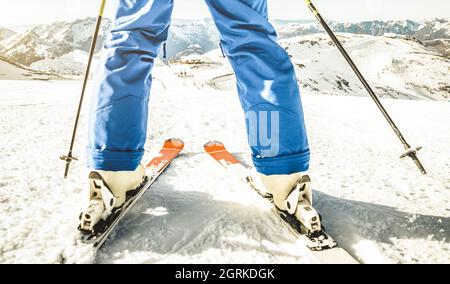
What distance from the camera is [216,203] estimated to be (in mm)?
1855

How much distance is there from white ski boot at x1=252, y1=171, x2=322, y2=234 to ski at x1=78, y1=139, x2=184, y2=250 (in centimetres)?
74

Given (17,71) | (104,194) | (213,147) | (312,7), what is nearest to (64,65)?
(17,71)

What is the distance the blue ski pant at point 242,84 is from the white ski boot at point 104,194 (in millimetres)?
63

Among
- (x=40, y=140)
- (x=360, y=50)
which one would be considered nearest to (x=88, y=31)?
(x=360, y=50)

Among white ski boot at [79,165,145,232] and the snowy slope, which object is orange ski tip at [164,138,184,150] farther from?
the snowy slope

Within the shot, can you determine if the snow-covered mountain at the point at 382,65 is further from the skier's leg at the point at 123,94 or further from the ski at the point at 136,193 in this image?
the skier's leg at the point at 123,94

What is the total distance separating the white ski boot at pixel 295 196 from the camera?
1485 mm

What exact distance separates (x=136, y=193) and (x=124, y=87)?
62 cm

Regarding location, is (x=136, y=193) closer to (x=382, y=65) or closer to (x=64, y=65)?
(x=382, y=65)

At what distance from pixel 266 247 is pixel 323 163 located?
131 cm

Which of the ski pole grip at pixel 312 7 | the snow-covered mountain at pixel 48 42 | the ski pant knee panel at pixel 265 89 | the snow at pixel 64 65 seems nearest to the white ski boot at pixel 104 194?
the ski pant knee panel at pixel 265 89

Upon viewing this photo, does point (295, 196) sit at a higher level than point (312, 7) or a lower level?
lower

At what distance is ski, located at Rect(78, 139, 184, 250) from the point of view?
1.41 meters
